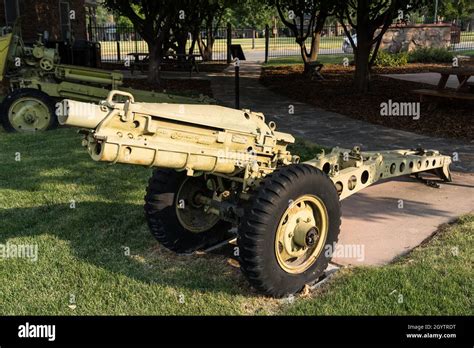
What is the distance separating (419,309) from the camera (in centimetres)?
353

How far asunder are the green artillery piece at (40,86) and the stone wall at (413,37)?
1954 centimetres

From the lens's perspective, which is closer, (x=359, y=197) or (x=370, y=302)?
(x=370, y=302)

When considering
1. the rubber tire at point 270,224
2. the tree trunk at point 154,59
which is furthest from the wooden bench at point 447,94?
the rubber tire at point 270,224

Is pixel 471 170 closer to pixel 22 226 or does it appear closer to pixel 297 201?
pixel 297 201

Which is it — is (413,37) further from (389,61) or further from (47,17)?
(47,17)

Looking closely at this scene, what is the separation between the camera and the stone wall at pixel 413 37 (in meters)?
26.5

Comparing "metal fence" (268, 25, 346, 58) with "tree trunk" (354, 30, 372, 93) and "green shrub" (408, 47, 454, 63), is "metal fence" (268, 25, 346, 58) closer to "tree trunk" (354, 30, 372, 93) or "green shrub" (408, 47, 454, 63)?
"green shrub" (408, 47, 454, 63)

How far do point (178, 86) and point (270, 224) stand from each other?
12734 mm

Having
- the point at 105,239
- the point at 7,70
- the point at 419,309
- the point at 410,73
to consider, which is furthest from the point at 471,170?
the point at 410,73

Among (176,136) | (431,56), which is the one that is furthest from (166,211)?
(431,56)

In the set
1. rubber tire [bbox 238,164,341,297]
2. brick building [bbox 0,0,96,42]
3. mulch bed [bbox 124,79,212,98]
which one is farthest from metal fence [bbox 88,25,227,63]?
rubber tire [bbox 238,164,341,297]

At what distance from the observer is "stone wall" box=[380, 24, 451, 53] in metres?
26.5

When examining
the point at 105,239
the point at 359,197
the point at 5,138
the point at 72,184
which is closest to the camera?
the point at 105,239

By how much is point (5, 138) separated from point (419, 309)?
25.2 feet
